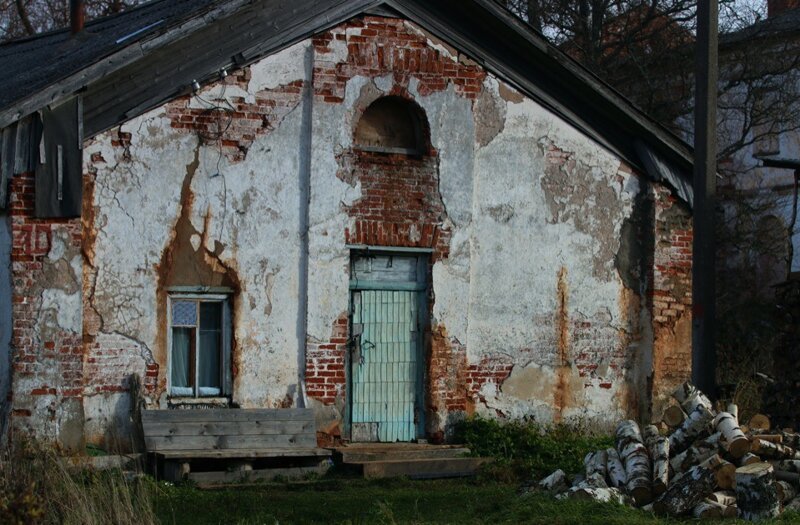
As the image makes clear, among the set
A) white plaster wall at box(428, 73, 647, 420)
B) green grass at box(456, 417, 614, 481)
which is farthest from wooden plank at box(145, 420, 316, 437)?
white plaster wall at box(428, 73, 647, 420)

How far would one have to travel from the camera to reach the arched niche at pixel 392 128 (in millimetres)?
14367

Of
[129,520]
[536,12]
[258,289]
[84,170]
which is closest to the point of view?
[129,520]

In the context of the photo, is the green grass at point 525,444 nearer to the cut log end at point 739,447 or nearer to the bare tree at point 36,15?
the cut log end at point 739,447

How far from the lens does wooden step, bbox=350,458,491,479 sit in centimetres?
1295

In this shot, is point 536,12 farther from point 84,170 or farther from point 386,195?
point 84,170

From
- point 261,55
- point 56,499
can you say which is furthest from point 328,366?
point 56,499

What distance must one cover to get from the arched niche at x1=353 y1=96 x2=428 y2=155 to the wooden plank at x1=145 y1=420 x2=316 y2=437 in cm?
333

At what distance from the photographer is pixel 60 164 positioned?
12273 millimetres

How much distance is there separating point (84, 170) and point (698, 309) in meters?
6.74

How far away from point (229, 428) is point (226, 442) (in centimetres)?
16

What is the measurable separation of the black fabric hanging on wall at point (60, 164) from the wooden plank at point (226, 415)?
2.28 meters

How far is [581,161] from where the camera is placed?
15.6 meters

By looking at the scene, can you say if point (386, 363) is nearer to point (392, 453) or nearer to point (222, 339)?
point (392, 453)

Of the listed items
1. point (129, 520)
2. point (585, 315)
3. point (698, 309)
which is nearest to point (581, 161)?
point (585, 315)
